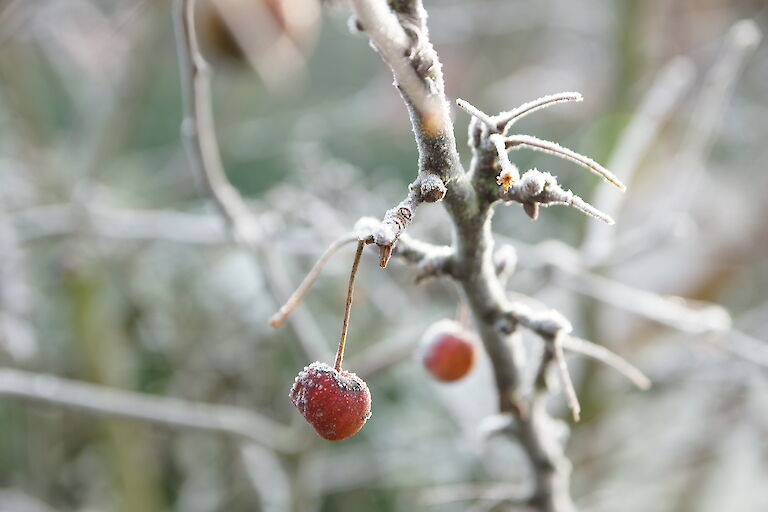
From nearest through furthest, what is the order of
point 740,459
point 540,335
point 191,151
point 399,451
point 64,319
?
point 540,335 → point 191,151 → point 399,451 → point 740,459 → point 64,319

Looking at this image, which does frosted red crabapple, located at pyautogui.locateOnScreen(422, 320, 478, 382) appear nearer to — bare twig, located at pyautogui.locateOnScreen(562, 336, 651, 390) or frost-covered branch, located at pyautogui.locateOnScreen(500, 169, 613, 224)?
bare twig, located at pyautogui.locateOnScreen(562, 336, 651, 390)

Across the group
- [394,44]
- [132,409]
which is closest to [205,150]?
[132,409]

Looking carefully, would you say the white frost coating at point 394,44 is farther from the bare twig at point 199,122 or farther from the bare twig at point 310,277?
the bare twig at point 199,122

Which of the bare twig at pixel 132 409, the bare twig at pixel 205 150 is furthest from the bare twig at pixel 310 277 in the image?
the bare twig at pixel 132 409

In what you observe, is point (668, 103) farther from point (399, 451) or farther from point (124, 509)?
point (124, 509)

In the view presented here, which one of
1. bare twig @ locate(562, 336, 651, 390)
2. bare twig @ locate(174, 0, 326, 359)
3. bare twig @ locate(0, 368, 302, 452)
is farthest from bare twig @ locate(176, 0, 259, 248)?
bare twig @ locate(562, 336, 651, 390)

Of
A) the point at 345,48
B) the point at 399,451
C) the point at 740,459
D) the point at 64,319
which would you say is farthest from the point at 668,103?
the point at 345,48

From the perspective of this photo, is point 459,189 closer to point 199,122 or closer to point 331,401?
point 331,401
